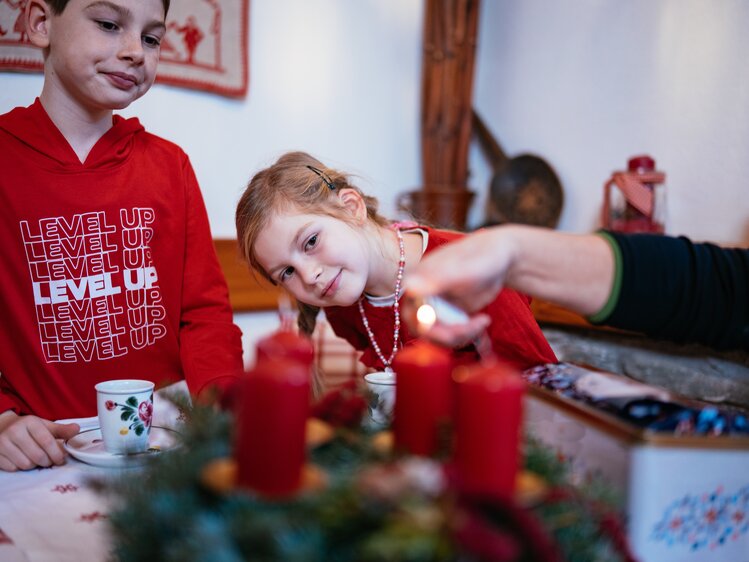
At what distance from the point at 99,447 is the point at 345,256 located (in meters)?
0.56

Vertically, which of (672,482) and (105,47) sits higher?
(105,47)

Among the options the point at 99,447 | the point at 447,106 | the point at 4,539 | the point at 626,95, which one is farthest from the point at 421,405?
the point at 447,106

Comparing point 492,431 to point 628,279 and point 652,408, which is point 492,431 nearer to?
point 652,408

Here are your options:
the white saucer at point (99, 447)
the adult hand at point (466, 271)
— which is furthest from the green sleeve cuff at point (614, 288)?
the white saucer at point (99, 447)

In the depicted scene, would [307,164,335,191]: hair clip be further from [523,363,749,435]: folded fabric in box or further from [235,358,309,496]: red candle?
[235,358,309,496]: red candle

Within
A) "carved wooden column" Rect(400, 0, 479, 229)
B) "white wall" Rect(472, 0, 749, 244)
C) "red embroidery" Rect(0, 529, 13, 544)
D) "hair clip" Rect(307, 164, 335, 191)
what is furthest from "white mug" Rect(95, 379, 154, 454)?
"carved wooden column" Rect(400, 0, 479, 229)

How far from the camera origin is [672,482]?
507 mm

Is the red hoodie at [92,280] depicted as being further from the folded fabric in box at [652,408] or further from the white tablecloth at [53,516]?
the folded fabric in box at [652,408]

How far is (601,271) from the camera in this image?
2.25 feet

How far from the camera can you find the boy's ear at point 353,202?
4.58 ft

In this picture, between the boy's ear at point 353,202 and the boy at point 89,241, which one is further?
the boy's ear at point 353,202

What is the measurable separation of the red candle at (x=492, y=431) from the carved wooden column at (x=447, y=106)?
2.14 meters

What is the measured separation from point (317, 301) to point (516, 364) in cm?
41

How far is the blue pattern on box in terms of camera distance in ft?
1.70
